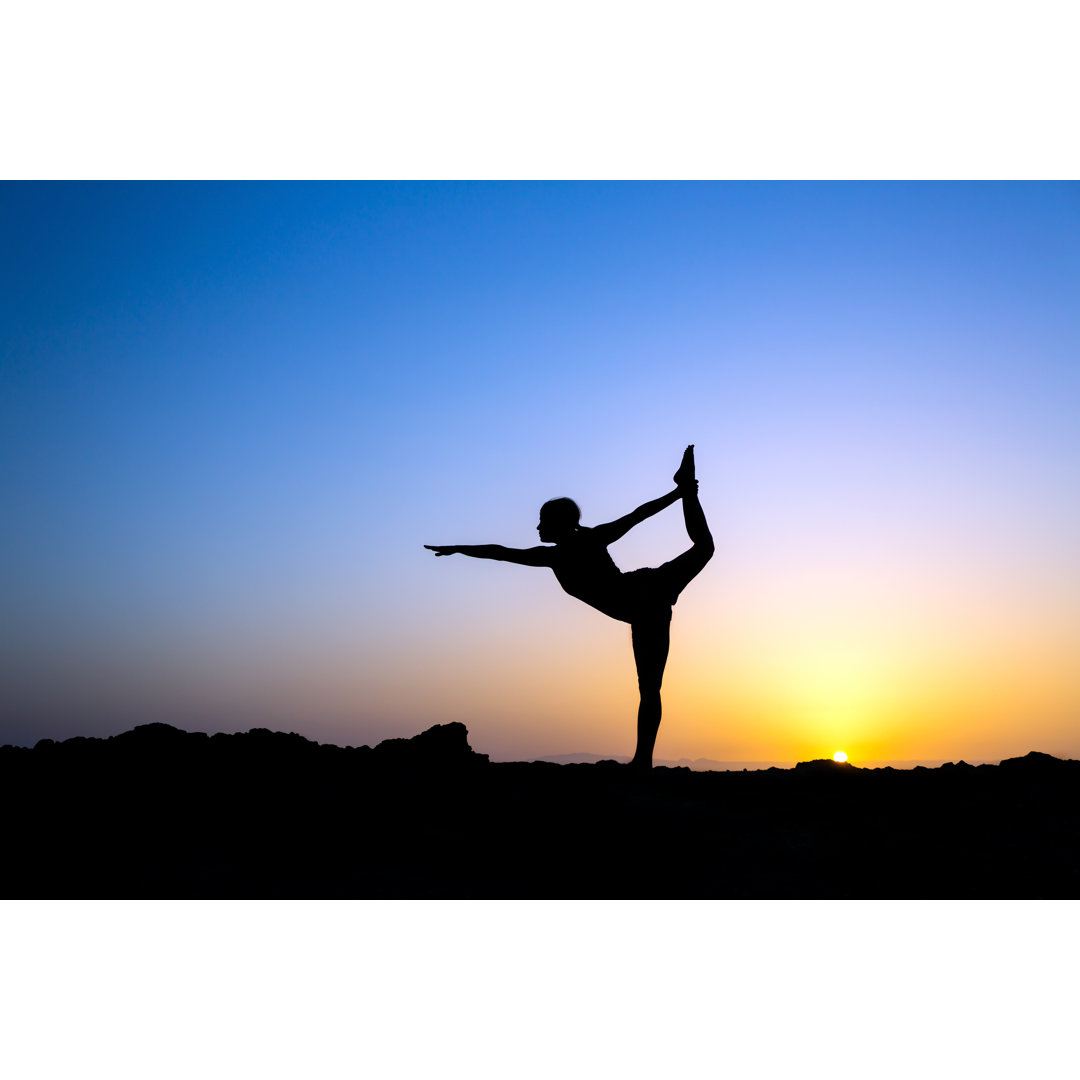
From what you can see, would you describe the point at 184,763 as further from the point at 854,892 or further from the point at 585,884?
the point at 854,892

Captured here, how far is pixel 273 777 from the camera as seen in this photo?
276 inches

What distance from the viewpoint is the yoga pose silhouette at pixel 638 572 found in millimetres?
8250

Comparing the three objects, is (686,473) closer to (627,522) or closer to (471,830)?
(627,522)

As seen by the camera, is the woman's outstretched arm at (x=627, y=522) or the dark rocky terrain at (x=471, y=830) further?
the woman's outstretched arm at (x=627, y=522)

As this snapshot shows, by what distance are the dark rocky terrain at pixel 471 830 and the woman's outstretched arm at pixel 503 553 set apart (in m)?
1.92

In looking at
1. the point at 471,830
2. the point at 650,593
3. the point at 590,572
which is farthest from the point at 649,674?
the point at 471,830

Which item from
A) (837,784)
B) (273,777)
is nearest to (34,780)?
(273,777)

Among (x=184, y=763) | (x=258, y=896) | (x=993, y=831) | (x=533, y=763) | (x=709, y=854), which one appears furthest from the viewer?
(x=533, y=763)

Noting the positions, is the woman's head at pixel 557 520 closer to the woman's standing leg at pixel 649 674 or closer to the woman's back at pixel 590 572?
the woman's back at pixel 590 572

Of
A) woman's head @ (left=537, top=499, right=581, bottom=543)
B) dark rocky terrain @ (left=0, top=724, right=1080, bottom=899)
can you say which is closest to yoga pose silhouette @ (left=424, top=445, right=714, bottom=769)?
woman's head @ (left=537, top=499, right=581, bottom=543)

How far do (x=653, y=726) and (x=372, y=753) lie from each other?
2.74 metres

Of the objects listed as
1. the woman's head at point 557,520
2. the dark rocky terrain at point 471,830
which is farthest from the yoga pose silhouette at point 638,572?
the dark rocky terrain at point 471,830

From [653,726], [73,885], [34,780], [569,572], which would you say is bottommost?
[73,885]

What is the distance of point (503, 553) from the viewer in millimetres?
8188
